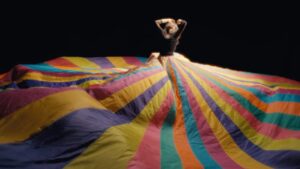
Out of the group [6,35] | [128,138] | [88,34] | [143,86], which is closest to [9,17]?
[6,35]

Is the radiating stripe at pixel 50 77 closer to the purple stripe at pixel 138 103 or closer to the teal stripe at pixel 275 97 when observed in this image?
the purple stripe at pixel 138 103

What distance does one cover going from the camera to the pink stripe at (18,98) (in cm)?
195

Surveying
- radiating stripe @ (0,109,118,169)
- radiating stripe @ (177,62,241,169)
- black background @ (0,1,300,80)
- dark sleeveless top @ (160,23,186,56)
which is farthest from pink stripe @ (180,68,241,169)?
black background @ (0,1,300,80)

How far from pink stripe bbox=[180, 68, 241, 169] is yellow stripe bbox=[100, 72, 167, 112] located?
1.23 ft

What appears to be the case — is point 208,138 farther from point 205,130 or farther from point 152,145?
point 152,145

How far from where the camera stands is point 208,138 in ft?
8.21

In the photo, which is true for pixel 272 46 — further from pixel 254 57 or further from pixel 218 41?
pixel 218 41

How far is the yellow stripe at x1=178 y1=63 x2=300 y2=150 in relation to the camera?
222cm

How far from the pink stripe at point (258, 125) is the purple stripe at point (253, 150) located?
14 cm

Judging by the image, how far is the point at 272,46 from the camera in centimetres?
432

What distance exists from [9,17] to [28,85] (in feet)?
4.10

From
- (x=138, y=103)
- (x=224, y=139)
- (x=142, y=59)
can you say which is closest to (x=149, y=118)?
(x=138, y=103)

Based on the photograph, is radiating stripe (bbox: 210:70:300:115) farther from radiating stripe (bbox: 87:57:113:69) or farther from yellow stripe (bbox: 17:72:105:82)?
radiating stripe (bbox: 87:57:113:69)

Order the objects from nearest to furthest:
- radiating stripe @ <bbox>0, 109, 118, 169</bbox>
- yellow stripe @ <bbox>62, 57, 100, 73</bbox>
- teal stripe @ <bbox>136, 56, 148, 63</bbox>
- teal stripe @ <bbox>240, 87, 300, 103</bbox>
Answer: radiating stripe @ <bbox>0, 109, 118, 169</bbox>, teal stripe @ <bbox>240, 87, 300, 103</bbox>, yellow stripe @ <bbox>62, 57, 100, 73</bbox>, teal stripe @ <bbox>136, 56, 148, 63</bbox>
